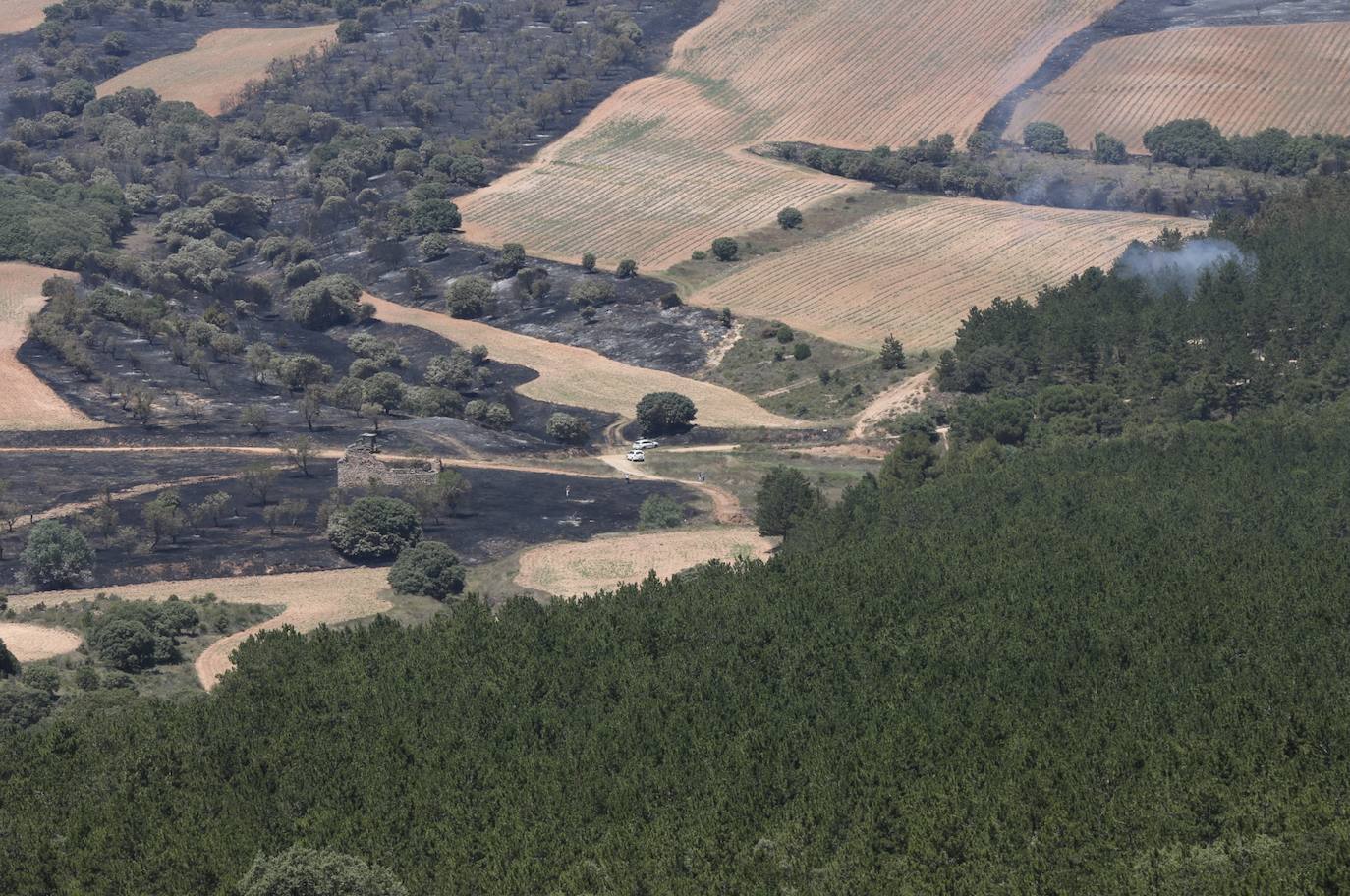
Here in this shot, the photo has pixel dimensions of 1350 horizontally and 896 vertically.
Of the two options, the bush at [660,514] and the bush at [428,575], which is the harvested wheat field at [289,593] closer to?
the bush at [428,575]

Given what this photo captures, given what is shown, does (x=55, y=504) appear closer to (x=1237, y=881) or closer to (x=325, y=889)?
(x=325, y=889)

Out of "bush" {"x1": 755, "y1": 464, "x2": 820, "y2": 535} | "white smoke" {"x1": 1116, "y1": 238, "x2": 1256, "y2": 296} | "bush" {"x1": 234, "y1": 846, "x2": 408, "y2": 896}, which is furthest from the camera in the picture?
"white smoke" {"x1": 1116, "y1": 238, "x2": 1256, "y2": 296}

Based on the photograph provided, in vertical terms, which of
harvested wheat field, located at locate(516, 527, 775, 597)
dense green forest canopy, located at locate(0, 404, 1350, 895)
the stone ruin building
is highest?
dense green forest canopy, located at locate(0, 404, 1350, 895)

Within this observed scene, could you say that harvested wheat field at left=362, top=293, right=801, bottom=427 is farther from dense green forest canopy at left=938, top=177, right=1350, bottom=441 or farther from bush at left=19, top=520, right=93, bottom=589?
bush at left=19, top=520, right=93, bottom=589

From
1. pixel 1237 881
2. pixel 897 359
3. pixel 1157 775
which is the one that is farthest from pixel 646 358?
pixel 1237 881

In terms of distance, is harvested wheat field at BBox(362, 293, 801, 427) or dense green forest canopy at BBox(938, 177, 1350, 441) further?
harvested wheat field at BBox(362, 293, 801, 427)

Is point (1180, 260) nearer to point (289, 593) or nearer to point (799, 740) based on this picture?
point (289, 593)

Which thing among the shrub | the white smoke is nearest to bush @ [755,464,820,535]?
the shrub
